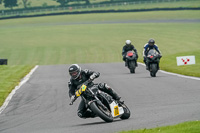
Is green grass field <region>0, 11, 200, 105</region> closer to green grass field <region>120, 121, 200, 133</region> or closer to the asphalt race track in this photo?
the asphalt race track

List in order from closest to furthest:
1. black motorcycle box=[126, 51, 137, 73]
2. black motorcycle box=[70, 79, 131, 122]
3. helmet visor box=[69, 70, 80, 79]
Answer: black motorcycle box=[70, 79, 131, 122] < helmet visor box=[69, 70, 80, 79] < black motorcycle box=[126, 51, 137, 73]

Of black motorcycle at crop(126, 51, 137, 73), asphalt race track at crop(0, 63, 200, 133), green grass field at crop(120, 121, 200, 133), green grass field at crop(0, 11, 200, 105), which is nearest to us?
green grass field at crop(120, 121, 200, 133)

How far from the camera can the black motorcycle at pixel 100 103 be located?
33.9ft

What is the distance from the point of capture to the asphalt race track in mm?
10047

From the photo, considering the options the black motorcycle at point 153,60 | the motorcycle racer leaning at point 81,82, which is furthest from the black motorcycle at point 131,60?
the motorcycle racer leaning at point 81,82

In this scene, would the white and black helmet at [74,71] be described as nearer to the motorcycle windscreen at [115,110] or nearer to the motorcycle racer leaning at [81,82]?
the motorcycle racer leaning at [81,82]

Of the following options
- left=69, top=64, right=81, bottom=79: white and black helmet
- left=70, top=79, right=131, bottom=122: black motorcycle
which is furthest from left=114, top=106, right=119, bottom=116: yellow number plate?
left=69, top=64, right=81, bottom=79: white and black helmet

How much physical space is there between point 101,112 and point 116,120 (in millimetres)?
874

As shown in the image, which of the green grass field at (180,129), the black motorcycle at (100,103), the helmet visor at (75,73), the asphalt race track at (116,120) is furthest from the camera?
the helmet visor at (75,73)

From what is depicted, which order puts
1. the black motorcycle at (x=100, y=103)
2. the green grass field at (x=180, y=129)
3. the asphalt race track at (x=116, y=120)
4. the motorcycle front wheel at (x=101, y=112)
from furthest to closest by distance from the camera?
the black motorcycle at (x=100, y=103)
the motorcycle front wheel at (x=101, y=112)
the asphalt race track at (x=116, y=120)
the green grass field at (x=180, y=129)

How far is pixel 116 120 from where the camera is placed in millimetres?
11039

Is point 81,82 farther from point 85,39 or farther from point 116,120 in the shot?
point 85,39

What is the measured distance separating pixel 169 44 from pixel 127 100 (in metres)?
34.3

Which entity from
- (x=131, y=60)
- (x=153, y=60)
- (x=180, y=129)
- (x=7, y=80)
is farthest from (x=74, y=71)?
(x=131, y=60)
